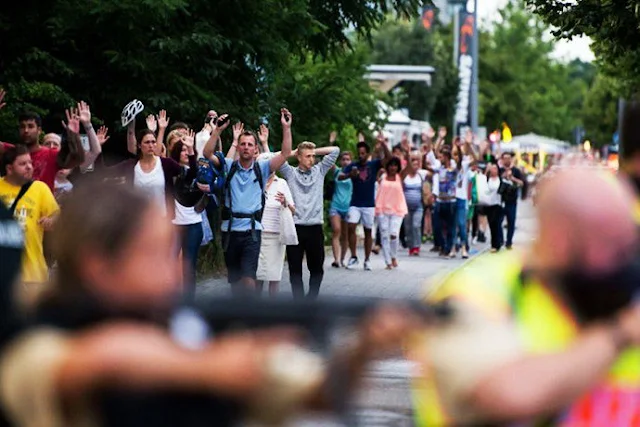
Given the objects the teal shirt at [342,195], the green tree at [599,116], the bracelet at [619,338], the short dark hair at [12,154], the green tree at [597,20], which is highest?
the green tree at [597,20]

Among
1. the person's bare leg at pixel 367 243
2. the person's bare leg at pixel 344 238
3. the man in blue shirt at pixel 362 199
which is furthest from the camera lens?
the person's bare leg at pixel 344 238

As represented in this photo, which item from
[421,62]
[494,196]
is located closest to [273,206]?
[494,196]

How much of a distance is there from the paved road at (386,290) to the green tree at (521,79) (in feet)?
171

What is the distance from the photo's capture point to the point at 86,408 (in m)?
2.72

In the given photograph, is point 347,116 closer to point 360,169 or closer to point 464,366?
point 360,169

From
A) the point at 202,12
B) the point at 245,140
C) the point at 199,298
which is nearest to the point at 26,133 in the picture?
the point at 245,140

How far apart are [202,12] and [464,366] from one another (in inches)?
649

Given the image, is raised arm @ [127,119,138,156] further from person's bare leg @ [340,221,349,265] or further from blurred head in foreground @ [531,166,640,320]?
blurred head in foreground @ [531,166,640,320]

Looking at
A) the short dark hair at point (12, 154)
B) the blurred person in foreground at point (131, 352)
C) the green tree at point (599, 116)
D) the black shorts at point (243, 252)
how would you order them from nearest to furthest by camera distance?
1. the blurred person in foreground at point (131, 352)
2. the short dark hair at point (12, 154)
3. the black shorts at point (243, 252)
4. the green tree at point (599, 116)

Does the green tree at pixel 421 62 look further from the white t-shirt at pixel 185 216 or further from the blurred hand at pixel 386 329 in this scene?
the blurred hand at pixel 386 329

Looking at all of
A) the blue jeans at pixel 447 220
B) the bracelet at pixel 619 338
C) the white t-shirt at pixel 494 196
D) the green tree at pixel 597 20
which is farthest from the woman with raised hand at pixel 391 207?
the bracelet at pixel 619 338

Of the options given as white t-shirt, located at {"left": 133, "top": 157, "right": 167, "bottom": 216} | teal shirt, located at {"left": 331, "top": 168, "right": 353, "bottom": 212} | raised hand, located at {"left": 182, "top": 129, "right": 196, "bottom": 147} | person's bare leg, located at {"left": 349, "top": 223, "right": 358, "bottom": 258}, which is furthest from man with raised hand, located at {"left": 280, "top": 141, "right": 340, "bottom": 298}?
person's bare leg, located at {"left": 349, "top": 223, "right": 358, "bottom": 258}

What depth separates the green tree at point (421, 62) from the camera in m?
61.6

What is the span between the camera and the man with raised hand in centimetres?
1498
